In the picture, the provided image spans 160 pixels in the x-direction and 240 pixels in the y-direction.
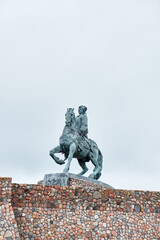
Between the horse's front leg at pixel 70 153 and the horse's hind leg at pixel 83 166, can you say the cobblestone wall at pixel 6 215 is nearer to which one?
the horse's front leg at pixel 70 153

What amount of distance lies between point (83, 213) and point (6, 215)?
9.52 ft

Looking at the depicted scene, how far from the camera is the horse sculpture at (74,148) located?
1995cm

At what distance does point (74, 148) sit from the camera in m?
19.9

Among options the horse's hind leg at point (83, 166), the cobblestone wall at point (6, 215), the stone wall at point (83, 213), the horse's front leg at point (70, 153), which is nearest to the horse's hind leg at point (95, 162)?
the horse's hind leg at point (83, 166)

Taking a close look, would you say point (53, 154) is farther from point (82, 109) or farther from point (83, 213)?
point (83, 213)

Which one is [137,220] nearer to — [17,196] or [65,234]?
[65,234]

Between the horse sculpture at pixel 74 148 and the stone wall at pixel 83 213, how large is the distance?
280cm

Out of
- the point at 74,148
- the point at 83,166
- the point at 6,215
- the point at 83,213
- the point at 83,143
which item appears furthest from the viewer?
the point at 83,166

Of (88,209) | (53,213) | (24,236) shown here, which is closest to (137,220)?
(88,209)

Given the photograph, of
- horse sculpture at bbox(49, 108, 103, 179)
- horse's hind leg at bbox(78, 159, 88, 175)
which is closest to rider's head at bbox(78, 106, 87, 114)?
horse sculpture at bbox(49, 108, 103, 179)

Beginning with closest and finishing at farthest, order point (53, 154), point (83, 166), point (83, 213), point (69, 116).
→ point (83, 213), point (69, 116), point (53, 154), point (83, 166)

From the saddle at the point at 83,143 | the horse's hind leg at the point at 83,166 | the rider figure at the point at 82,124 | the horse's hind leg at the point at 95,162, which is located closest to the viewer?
the saddle at the point at 83,143

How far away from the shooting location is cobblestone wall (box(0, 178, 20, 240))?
14867 millimetres

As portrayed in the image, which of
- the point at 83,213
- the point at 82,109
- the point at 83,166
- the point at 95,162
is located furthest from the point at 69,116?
the point at 83,213
